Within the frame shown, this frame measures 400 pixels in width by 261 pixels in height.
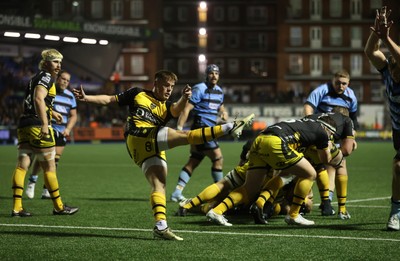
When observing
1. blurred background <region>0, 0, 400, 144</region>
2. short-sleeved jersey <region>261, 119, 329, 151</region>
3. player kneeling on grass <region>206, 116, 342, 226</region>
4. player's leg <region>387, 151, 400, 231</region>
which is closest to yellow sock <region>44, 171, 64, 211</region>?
player kneeling on grass <region>206, 116, 342, 226</region>

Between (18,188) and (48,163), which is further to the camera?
(18,188)

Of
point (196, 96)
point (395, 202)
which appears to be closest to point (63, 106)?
point (196, 96)

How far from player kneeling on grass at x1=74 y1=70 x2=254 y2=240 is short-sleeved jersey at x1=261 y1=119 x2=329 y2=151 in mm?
740

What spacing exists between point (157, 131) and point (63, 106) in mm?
5995

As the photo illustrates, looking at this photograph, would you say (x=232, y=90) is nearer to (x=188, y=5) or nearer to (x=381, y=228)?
(x=188, y=5)

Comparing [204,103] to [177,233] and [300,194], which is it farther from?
[177,233]

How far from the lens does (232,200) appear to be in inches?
404

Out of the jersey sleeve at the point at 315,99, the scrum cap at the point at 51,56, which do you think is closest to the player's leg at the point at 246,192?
the jersey sleeve at the point at 315,99

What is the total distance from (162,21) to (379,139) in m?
46.2

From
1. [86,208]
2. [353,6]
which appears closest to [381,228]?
[86,208]

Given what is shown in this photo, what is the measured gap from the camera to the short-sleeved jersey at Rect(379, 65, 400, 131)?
958 centimetres

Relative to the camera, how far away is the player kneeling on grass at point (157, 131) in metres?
8.84

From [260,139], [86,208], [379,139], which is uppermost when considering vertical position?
[260,139]

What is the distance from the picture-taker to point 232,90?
91688 millimetres
